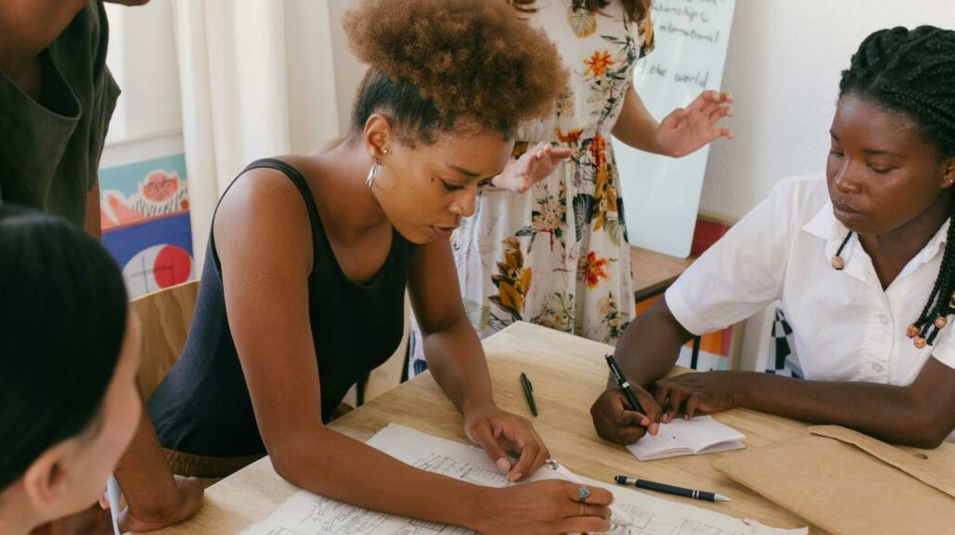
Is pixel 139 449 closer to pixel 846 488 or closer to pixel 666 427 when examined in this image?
pixel 666 427

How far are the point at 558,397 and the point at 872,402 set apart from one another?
0.49m

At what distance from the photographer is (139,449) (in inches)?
48.2

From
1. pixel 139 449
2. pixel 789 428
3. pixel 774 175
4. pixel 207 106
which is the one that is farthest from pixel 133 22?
pixel 774 175

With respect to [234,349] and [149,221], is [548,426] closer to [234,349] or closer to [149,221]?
[234,349]

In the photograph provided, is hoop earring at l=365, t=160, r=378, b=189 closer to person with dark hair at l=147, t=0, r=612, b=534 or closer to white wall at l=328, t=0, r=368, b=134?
person with dark hair at l=147, t=0, r=612, b=534

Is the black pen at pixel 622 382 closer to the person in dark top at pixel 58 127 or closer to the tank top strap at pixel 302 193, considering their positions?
the tank top strap at pixel 302 193

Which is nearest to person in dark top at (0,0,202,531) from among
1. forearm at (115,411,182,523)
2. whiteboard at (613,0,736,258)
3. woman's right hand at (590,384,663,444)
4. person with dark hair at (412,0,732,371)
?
forearm at (115,411,182,523)

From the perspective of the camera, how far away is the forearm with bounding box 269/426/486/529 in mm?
1221

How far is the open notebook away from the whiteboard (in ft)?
5.15

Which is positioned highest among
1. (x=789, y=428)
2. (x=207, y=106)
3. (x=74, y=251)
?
(x=74, y=251)

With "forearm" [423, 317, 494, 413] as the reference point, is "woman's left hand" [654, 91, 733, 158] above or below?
above

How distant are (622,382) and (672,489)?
0.24 metres

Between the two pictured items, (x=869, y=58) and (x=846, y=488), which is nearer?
(x=846, y=488)

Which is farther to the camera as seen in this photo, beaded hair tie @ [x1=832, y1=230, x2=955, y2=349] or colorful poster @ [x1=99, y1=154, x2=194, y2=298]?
colorful poster @ [x1=99, y1=154, x2=194, y2=298]
